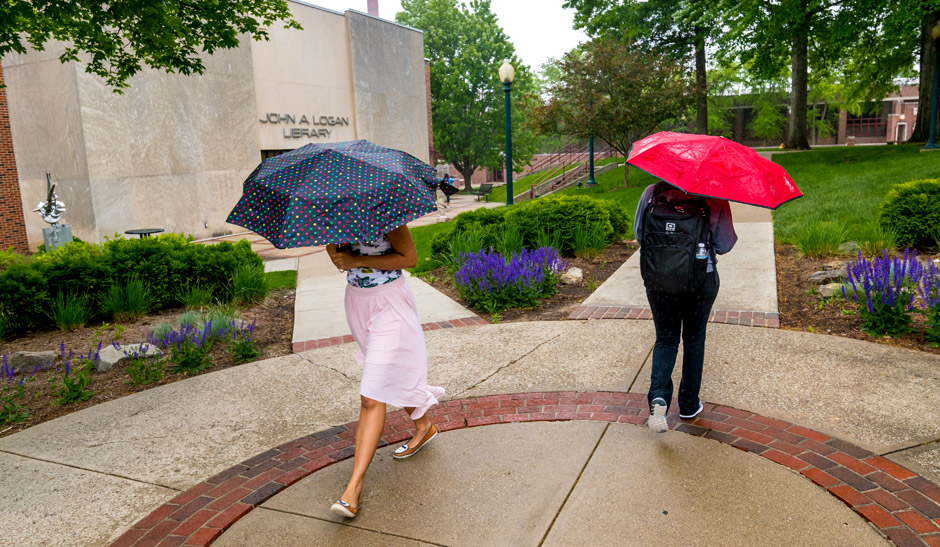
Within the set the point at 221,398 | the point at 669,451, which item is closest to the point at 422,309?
the point at 221,398

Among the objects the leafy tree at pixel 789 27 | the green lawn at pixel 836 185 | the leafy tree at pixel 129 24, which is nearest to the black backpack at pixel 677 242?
the leafy tree at pixel 129 24

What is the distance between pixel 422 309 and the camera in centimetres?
759

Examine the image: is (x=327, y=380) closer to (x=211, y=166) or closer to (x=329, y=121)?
(x=211, y=166)

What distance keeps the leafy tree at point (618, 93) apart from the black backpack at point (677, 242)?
18521 mm

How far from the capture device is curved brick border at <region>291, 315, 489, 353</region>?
6.35m

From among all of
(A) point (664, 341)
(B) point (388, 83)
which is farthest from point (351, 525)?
(B) point (388, 83)

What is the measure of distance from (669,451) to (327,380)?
9.09ft

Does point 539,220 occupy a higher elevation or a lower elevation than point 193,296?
higher

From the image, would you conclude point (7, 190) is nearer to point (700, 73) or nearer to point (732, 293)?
point (732, 293)

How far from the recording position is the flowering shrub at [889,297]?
18.2 feet

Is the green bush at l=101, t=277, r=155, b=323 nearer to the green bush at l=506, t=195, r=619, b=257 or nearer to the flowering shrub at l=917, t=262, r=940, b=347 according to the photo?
the green bush at l=506, t=195, r=619, b=257

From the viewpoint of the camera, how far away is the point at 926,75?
23594 mm

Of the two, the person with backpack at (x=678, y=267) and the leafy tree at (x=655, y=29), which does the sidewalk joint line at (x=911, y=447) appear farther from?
the leafy tree at (x=655, y=29)

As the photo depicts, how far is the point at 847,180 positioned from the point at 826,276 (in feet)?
32.6
